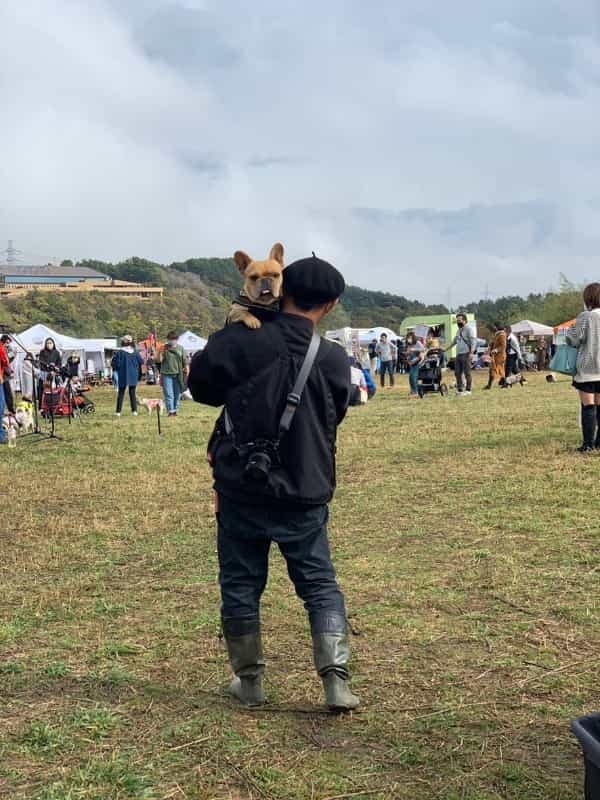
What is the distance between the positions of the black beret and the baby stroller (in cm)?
1653

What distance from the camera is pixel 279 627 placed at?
396cm

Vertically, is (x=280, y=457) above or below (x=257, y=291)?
below

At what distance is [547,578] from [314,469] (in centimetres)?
218

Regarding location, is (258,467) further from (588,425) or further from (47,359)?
(47,359)

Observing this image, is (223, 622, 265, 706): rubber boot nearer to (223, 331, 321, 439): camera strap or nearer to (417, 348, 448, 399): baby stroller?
(223, 331, 321, 439): camera strap

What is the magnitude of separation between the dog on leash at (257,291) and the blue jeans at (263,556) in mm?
684

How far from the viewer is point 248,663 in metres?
3.09

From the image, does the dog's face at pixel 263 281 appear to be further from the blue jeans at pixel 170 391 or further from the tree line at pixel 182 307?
the tree line at pixel 182 307

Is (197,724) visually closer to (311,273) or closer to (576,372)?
(311,273)

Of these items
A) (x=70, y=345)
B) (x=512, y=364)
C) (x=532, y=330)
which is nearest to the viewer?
(x=512, y=364)

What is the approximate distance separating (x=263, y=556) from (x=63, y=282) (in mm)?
146187

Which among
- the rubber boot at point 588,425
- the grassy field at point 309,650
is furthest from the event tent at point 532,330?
the grassy field at point 309,650

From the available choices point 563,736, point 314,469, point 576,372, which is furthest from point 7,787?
point 576,372

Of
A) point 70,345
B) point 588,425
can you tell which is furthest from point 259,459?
point 70,345
